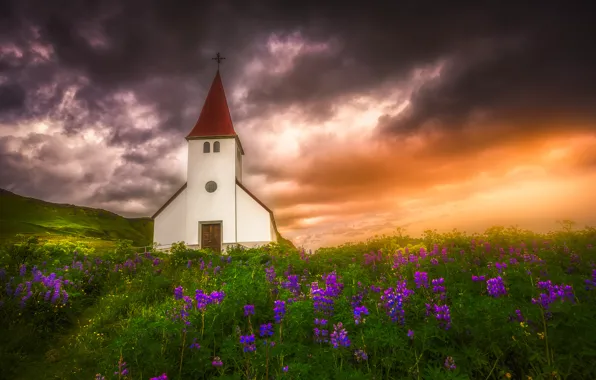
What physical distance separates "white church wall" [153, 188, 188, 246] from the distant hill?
51.7 meters

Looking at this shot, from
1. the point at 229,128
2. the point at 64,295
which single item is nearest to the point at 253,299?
the point at 64,295

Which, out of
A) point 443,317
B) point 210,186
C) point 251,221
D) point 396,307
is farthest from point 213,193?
point 443,317

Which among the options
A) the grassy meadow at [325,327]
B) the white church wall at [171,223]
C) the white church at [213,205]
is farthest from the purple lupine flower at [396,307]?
the white church wall at [171,223]

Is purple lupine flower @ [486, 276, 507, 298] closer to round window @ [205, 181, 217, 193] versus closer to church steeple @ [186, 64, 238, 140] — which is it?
round window @ [205, 181, 217, 193]

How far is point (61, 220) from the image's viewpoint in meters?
88.1

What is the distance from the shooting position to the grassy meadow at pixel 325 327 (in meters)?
3.19

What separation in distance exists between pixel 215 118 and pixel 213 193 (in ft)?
22.8

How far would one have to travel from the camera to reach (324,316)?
162 inches

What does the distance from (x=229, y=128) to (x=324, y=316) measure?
25.6 meters

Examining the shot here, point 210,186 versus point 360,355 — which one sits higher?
point 210,186

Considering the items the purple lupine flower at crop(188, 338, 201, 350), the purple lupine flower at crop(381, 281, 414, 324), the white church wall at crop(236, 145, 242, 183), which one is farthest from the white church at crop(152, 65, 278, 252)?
the purple lupine flower at crop(381, 281, 414, 324)

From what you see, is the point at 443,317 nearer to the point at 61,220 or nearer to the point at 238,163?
the point at 238,163

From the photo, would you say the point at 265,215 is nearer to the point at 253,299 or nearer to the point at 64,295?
the point at 64,295

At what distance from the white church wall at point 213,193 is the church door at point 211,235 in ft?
1.34
